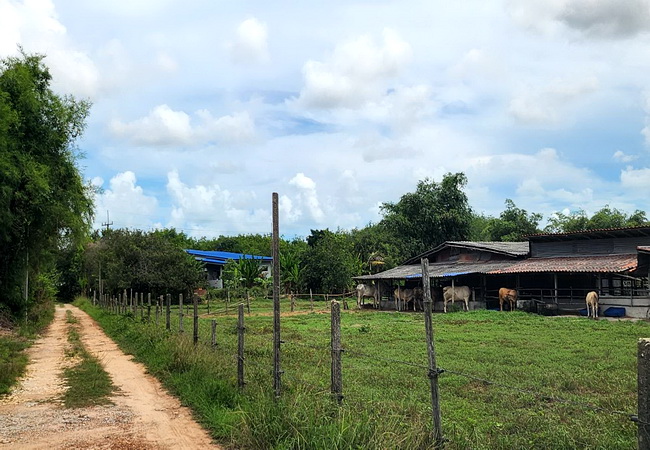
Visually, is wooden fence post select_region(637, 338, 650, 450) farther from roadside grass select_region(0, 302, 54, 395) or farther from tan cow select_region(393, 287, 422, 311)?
tan cow select_region(393, 287, 422, 311)

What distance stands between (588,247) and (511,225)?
27.2m

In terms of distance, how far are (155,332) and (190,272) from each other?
88.3 ft

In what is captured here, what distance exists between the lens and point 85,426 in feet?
24.7

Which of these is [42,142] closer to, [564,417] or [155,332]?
[155,332]

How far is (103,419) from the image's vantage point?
26.0 feet

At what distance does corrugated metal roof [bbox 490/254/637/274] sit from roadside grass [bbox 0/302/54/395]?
69.9 feet

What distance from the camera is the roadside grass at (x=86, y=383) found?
29.9ft

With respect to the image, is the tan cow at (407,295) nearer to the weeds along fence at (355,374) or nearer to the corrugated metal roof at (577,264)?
the corrugated metal roof at (577,264)

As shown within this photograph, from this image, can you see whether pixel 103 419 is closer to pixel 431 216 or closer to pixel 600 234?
pixel 600 234

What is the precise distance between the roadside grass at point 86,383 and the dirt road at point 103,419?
16 cm

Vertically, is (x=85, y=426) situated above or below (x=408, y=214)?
below

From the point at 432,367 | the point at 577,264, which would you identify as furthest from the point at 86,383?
the point at 577,264

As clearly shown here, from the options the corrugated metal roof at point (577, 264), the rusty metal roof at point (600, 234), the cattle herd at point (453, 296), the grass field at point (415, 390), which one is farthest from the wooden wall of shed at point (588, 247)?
the grass field at point (415, 390)

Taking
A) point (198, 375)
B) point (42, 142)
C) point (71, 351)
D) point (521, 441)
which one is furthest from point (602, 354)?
point (42, 142)
